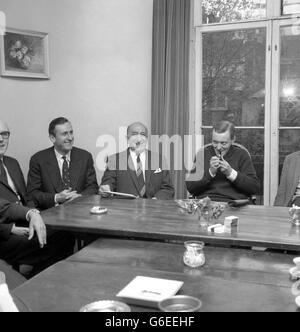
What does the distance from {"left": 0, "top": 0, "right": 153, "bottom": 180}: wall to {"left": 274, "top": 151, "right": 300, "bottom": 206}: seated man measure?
1.60 metres

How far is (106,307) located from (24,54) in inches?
149

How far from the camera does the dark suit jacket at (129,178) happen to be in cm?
378

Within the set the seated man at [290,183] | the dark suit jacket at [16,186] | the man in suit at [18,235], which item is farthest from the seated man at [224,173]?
the dark suit jacket at [16,186]

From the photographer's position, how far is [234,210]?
293cm

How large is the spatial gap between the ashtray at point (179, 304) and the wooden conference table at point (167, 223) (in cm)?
88

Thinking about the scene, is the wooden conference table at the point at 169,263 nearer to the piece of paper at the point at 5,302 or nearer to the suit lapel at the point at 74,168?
the piece of paper at the point at 5,302

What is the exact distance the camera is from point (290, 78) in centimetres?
417

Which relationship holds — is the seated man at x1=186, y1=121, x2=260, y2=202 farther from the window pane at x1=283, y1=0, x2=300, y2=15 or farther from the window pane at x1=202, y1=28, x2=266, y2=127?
the window pane at x1=283, y1=0, x2=300, y2=15

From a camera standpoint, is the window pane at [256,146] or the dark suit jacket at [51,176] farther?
the window pane at [256,146]

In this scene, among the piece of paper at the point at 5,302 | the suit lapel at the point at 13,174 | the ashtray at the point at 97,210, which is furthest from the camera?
the suit lapel at the point at 13,174

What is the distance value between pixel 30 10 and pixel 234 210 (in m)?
3.19

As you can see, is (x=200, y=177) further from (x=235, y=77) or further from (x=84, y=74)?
(x=84, y=74)

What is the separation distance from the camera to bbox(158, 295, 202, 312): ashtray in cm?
134

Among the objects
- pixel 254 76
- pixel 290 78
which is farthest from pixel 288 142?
pixel 254 76
